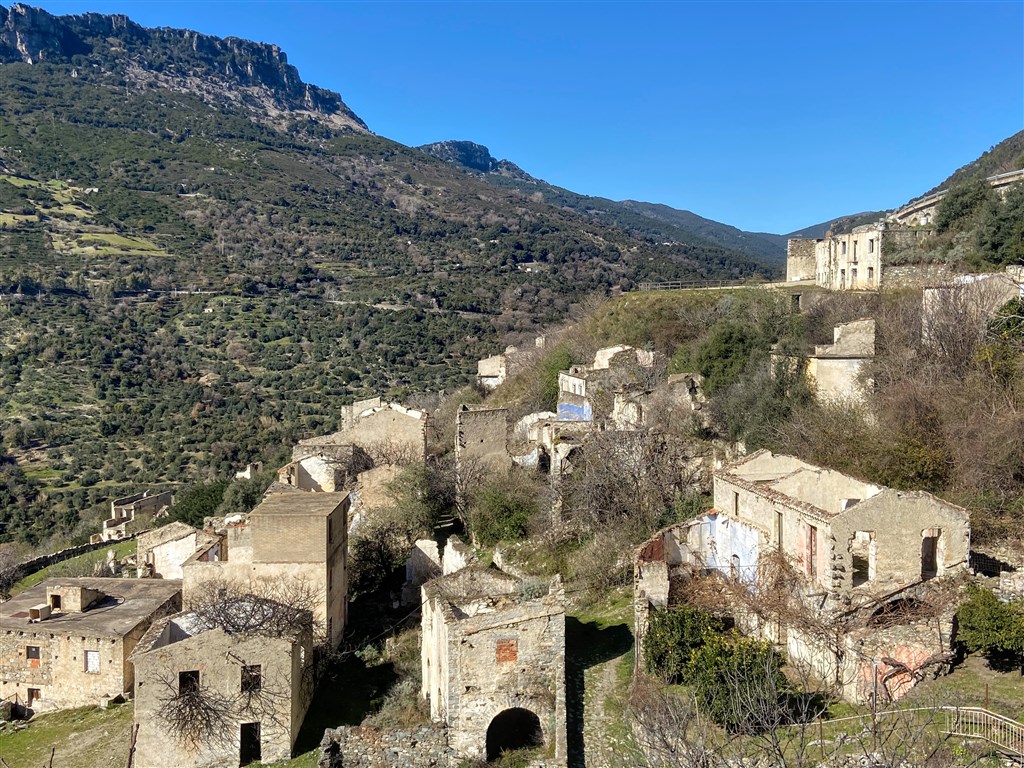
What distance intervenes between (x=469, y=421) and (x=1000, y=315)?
1263 centimetres

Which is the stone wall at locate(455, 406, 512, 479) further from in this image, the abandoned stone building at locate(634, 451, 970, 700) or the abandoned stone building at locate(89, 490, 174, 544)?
the abandoned stone building at locate(89, 490, 174, 544)

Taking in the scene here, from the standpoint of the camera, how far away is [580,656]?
44.9ft

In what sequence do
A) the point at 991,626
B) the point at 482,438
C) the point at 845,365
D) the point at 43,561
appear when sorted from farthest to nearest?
the point at 43,561, the point at 482,438, the point at 845,365, the point at 991,626

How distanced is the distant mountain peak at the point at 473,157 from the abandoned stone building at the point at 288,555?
15249cm

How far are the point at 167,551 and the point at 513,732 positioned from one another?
13.6 meters

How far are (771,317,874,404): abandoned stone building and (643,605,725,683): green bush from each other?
7.92 m

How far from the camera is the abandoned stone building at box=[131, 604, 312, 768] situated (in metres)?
13.4

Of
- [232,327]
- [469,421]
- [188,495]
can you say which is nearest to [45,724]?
[469,421]

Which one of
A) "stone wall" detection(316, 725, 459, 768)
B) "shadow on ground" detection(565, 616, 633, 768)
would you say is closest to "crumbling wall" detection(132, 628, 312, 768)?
"stone wall" detection(316, 725, 459, 768)

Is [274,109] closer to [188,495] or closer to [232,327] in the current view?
[232,327]

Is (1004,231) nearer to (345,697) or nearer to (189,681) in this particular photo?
(345,697)

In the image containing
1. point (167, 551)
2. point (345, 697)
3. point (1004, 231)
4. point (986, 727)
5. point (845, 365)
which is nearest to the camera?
point (986, 727)

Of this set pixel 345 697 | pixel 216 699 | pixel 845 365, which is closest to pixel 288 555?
pixel 345 697

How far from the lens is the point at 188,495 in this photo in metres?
32.3
